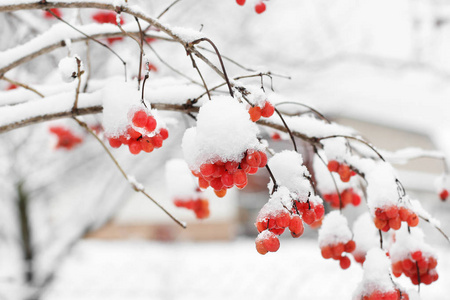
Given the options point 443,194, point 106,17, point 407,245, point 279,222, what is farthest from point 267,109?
point 106,17

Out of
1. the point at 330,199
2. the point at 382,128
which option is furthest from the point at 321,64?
the point at 382,128

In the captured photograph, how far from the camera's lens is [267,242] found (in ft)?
3.78

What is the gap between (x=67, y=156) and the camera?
5035mm

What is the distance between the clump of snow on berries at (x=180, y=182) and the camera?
6.72 ft

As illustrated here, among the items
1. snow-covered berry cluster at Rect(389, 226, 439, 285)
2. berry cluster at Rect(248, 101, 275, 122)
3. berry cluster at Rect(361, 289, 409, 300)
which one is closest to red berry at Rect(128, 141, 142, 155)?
berry cluster at Rect(248, 101, 275, 122)

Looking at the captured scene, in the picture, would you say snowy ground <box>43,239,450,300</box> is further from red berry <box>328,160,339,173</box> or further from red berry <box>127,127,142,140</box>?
red berry <box>328,160,339,173</box>

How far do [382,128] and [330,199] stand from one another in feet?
44.3

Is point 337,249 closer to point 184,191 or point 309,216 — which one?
point 309,216

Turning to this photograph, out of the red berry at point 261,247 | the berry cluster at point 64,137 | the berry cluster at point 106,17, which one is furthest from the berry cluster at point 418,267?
the berry cluster at point 64,137

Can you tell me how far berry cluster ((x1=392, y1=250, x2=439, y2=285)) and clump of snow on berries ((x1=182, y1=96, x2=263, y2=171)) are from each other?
80 cm

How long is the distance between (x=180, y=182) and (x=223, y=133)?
1.04 m

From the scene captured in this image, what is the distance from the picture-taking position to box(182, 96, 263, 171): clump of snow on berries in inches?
41.9

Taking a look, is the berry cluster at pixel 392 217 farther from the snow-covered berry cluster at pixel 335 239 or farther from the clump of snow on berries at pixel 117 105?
the clump of snow on berries at pixel 117 105

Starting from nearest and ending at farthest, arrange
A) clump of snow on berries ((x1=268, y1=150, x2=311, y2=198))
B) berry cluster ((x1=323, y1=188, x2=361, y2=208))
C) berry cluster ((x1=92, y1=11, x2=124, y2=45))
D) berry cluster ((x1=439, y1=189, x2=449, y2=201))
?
1. clump of snow on berries ((x1=268, y1=150, x2=311, y2=198))
2. berry cluster ((x1=323, y1=188, x2=361, y2=208))
3. berry cluster ((x1=439, y1=189, x2=449, y2=201))
4. berry cluster ((x1=92, y1=11, x2=124, y2=45))
